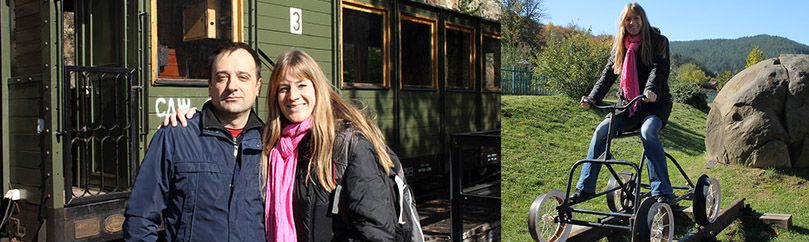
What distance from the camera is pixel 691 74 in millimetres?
1883

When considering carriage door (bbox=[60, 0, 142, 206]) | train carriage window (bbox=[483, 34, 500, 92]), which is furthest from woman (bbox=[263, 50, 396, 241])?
train carriage window (bbox=[483, 34, 500, 92])

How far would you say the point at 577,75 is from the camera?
2.08 metres

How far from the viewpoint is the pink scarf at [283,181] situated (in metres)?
1.78

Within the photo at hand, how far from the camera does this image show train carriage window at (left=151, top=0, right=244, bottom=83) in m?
3.60

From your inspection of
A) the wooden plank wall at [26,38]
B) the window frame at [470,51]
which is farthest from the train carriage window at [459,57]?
the wooden plank wall at [26,38]

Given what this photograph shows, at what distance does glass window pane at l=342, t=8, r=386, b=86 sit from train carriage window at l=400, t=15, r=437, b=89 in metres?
0.23

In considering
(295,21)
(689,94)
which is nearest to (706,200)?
(689,94)

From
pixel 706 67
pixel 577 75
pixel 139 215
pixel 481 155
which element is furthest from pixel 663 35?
pixel 481 155

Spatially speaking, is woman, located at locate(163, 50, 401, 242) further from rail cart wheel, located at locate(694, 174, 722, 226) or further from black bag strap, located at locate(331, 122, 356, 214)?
rail cart wheel, located at locate(694, 174, 722, 226)

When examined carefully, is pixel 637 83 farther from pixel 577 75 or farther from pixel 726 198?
pixel 726 198

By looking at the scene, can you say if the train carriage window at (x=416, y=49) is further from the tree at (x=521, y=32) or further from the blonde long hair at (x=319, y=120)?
the blonde long hair at (x=319, y=120)

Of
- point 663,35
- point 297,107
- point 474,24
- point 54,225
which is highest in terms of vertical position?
point 474,24

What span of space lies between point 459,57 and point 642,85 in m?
3.55

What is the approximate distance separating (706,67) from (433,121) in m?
3.89
